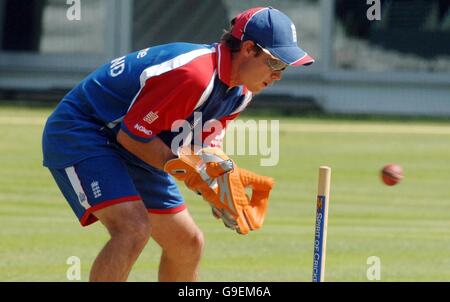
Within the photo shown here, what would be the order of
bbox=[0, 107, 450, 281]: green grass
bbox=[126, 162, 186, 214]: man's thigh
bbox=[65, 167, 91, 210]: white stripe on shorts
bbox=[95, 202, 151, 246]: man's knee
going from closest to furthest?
bbox=[95, 202, 151, 246]: man's knee
bbox=[65, 167, 91, 210]: white stripe on shorts
bbox=[126, 162, 186, 214]: man's thigh
bbox=[0, 107, 450, 281]: green grass

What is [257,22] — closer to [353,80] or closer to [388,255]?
[388,255]

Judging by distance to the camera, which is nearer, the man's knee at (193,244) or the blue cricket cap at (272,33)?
the blue cricket cap at (272,33)

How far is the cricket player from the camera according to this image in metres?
7.50

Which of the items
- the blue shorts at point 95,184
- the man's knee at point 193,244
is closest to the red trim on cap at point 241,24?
the blue shorts at point 95,184

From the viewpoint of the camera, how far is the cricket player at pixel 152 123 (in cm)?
750

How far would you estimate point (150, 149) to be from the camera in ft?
25.2

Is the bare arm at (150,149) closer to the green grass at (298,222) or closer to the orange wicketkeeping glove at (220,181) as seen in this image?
the orange wicketkeeping glove at (220,181)

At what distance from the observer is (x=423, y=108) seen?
28859mm

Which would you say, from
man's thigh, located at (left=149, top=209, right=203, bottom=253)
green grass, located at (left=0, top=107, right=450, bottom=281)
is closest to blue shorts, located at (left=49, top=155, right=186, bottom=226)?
man's thigh, located at (left=149, top=209, right=203, bottom=253)

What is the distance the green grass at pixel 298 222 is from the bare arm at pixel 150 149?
262cm

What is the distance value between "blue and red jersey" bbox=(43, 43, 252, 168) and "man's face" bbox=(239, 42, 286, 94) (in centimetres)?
12

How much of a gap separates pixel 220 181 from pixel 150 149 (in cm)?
48

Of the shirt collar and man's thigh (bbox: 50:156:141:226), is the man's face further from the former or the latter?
man's thigh (bbox: 50:156:141:226)

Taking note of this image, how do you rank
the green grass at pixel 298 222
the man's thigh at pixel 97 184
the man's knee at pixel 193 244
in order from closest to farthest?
1. the man's thigh at pixel 97 184
2. the man's knee at pixel 193 244
3. the green grass at pixel 298 222
